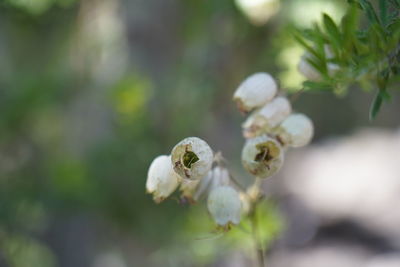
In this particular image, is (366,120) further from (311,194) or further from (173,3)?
(173,3)

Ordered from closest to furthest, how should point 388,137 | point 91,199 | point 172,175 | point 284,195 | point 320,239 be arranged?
1. point 172,175
2. point 91,199
3. point 320,239
4. point 284,195
5. point 388,137

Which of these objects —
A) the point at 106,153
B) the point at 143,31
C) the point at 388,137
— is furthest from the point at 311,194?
the point at 106,153

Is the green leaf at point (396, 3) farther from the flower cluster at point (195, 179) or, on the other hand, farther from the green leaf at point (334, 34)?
the flower cluster at point (195, 179)

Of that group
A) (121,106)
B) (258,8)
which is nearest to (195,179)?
(258,8)

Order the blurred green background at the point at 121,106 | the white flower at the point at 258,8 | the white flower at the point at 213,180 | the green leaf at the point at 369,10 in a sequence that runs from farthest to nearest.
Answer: the blurred green background at the point at 121,106 < the white flower at the point at 258,8 < the white flower at the point at 213,180 < the green leaf at the point at 369,10

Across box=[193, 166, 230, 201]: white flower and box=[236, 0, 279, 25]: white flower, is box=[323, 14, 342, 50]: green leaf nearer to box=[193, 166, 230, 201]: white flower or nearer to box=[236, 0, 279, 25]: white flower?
box=[193, 166, 230, 201]: white flower

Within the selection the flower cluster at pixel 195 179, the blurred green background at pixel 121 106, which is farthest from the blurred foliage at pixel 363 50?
the blurred green background at pixel 121 106
